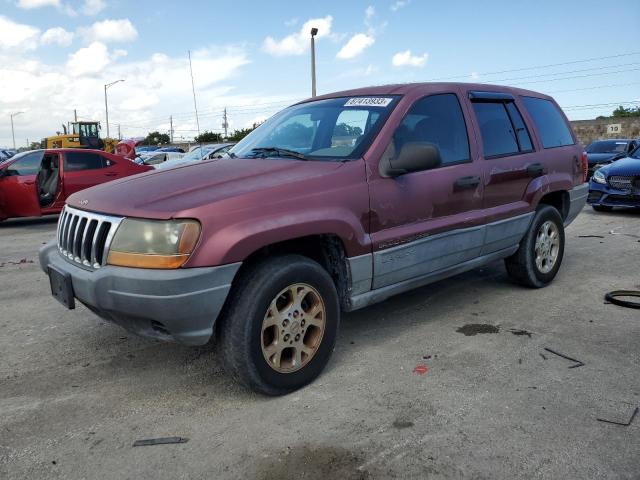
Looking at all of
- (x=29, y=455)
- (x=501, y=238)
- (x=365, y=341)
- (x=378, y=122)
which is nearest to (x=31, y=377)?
(x=29, y=455)

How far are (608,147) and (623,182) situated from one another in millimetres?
7073

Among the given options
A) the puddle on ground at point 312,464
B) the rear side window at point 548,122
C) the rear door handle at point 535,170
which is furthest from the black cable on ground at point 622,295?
the puddle on ground at point 312,464

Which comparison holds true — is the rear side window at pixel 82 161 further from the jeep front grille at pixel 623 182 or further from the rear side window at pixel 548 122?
the jeep front grille at pixel 623 182

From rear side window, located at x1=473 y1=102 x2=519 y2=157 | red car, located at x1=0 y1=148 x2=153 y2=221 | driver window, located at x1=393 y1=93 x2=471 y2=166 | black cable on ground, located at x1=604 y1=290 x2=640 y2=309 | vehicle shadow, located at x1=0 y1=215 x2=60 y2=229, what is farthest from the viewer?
vehicle shadow, located at x1=0 y1=215 x2=60 y2=229

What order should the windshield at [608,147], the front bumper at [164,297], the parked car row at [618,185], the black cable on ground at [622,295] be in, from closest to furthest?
1. the front bumper at [164,297]
2. the black cable on ground at [622,295]
3. the parked car row at [618,185]
4. the windshield at [608,147]

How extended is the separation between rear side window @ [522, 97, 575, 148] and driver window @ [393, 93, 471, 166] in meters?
1.24

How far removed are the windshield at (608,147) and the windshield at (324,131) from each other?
14.0 metres

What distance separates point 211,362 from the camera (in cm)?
355

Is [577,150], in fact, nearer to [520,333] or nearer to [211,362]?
[520,333]

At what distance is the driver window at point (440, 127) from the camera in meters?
3.70

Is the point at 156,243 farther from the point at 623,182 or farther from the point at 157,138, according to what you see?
the point at 157,138

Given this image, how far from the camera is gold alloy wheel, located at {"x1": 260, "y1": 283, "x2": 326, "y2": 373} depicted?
2980 mm

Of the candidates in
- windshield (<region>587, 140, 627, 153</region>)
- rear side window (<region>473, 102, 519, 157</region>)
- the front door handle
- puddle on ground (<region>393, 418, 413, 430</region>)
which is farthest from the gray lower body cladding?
windshield (<region>587, 140, 627, 153</region>)

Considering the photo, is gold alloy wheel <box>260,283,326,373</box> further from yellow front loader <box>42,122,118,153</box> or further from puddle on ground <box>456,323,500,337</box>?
yellow front loader <box>42,122,118,153</box>
